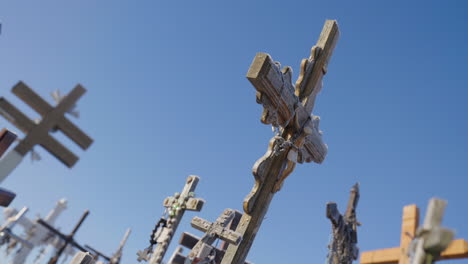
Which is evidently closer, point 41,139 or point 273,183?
point 41,139

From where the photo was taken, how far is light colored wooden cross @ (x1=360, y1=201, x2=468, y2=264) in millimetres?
2898

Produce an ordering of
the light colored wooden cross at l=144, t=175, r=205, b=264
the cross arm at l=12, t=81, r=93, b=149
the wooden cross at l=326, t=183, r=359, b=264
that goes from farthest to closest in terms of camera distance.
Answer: the wooden cross at l=326, t=183, r=359, b=264
the light colored wooden cross at l=144, t=175, r=205, b=264
the cross arm at l=12, t=81, r=93, b=149

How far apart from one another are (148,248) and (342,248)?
3361mm

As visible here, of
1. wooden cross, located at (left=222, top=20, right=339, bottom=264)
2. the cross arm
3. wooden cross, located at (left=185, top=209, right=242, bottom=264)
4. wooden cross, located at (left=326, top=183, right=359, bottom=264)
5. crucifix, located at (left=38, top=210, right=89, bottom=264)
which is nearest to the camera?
the cross arm

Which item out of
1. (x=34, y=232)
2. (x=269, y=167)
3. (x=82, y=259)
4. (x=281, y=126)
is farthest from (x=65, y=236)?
(x=281, y=126)

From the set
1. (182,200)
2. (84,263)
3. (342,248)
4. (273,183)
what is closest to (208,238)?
(182,200)

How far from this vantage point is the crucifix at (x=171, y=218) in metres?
5.38

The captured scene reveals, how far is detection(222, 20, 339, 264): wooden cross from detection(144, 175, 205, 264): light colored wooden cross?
0.83 m

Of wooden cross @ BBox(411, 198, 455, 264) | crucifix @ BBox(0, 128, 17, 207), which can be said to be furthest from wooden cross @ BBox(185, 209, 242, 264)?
wooden cross @ BBox(411, 198, 455, 264)

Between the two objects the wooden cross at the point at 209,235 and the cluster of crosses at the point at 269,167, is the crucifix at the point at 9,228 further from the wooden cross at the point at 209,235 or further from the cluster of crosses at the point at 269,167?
the wooden cross at the point at 209,235

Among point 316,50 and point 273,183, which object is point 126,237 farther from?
point 316,50

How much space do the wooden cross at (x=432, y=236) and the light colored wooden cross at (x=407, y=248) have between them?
288 mm

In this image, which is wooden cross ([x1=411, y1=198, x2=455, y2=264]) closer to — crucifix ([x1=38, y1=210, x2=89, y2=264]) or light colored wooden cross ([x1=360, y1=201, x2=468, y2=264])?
light colored wooden cross ([x1=360, y1=201, x2=468, y2=264])

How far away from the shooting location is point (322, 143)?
21.1 ft
